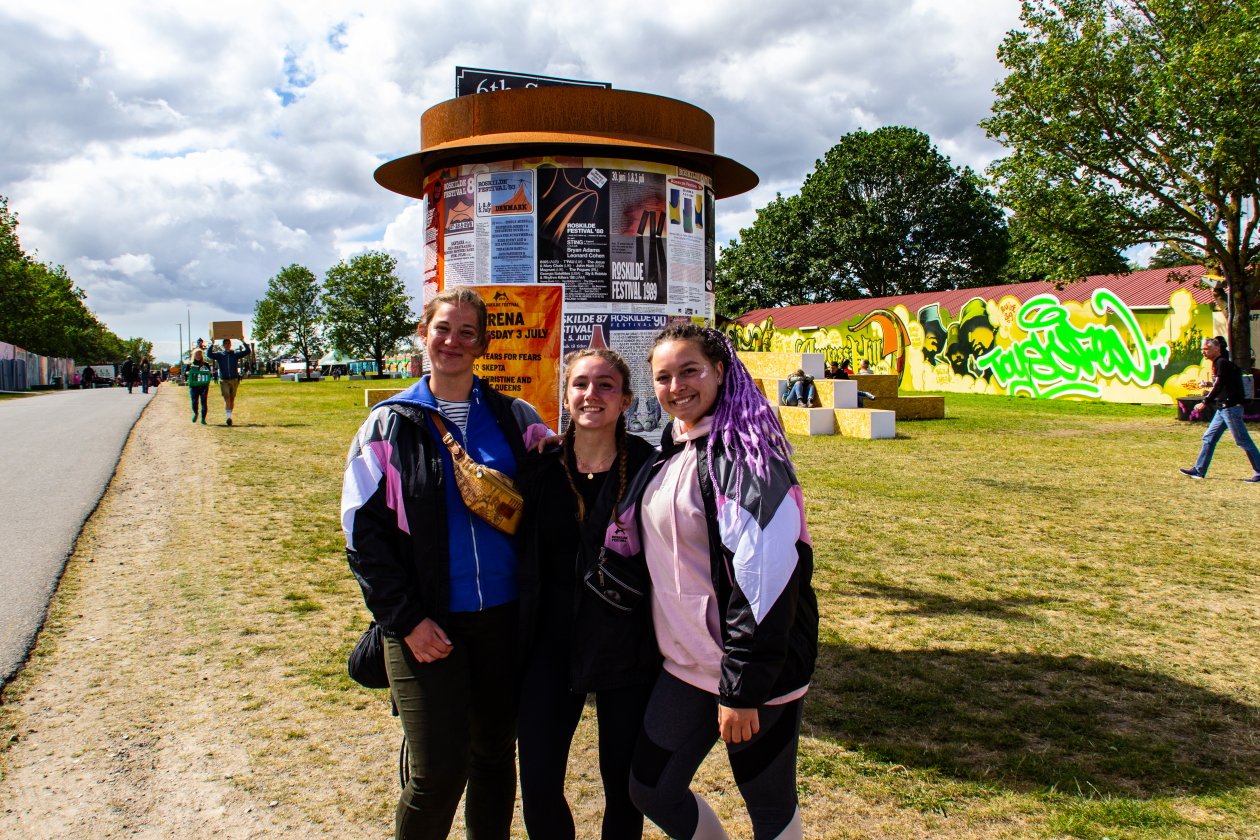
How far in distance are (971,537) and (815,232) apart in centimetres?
3939

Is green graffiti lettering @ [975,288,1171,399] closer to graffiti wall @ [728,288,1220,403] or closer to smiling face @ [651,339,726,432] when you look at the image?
graffiti wall @ [728,288,1220,403]

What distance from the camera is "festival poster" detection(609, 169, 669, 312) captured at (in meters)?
4.00

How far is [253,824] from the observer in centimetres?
301

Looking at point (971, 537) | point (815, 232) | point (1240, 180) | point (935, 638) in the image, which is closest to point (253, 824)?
point (935, 638)

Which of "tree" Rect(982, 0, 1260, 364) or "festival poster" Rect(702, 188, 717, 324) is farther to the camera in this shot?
"tree" Rect(982, 0, 1260, 364)

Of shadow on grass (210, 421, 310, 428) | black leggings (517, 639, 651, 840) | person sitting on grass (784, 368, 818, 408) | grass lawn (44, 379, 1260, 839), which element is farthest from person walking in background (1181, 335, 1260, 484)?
shadow on grass (210, 421, 310, 428)

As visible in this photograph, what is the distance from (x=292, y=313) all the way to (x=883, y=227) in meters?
59.5

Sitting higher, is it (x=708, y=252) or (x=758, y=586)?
(x=708, y=252)

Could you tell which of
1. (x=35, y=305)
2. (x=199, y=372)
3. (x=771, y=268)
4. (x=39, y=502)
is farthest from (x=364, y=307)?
(x=39, y=502)

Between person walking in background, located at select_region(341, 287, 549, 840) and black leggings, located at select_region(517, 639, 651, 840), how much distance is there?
0.12 m

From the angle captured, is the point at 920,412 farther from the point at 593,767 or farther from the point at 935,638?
the point at 593,767

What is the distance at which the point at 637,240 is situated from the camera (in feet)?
13.3

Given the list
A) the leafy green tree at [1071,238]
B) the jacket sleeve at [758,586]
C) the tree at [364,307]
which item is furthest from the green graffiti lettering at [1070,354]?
the tree at [364,307]

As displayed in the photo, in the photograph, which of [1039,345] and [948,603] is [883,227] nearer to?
[1039,345]
